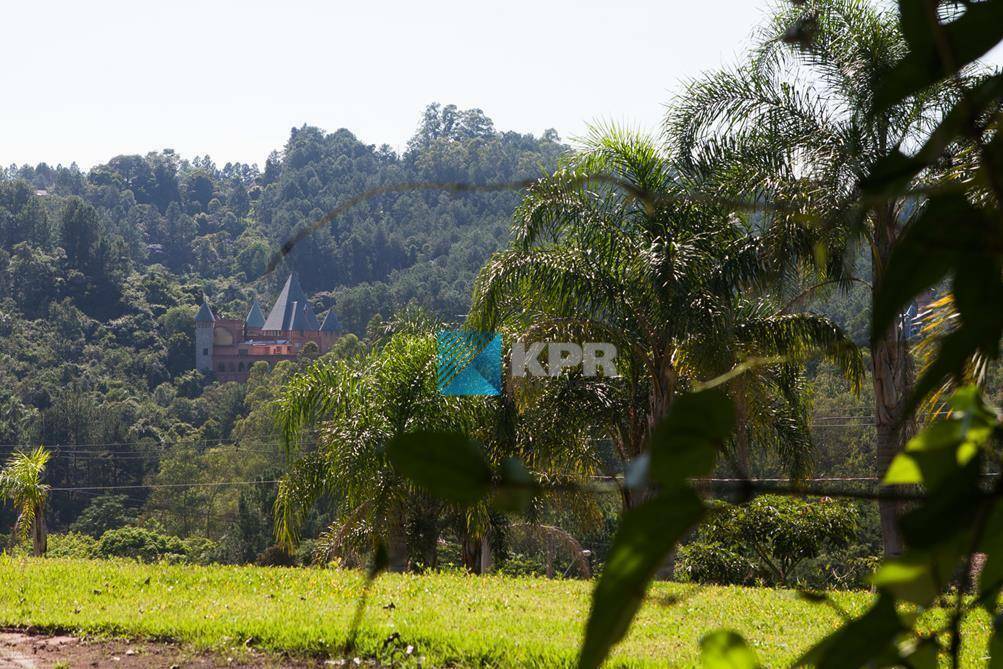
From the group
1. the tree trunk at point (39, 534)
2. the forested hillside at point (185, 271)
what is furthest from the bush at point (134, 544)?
the tree trunk at point (39, 534)

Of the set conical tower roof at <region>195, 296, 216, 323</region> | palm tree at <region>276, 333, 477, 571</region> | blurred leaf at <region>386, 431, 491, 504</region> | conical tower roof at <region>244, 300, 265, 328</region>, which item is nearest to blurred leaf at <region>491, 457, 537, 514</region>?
blurred leaf at <region>386, 431, 491, 504</region>

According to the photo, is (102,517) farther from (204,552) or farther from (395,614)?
(395,614)

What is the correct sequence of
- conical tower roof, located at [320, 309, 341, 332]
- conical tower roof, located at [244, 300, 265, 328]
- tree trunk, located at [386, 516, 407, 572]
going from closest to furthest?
tree trunk, located at [386, 516, 407, 572] → conical tower roof, located at [320, 309, 341, 332] → conical tower roof, located at [244, 300, 265, 328]

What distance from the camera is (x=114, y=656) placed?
4719 millimetres

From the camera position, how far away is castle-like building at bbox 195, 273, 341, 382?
5819cm

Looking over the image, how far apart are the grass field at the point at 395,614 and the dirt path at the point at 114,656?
10cm

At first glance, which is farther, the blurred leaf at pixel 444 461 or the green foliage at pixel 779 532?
the green foliage at pixel 779 532

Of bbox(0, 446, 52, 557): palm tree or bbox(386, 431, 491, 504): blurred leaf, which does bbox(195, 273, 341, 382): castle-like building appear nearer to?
bbox(0, 446, 52, 557): palm tree

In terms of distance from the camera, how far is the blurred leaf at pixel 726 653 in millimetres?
237

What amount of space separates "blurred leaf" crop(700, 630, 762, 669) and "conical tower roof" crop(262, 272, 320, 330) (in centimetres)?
6202

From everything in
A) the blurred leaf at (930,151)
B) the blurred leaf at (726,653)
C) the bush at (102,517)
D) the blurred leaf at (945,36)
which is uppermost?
the blurred leaf at (945,36)

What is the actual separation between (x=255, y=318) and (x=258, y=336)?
5.88 ft

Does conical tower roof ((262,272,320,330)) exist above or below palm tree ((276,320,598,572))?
above

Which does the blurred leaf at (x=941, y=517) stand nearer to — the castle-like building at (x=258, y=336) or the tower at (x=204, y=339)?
the castle-like building at (x=258, y=336)
